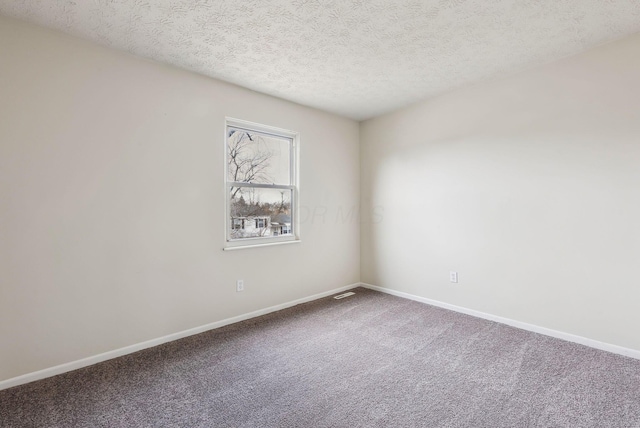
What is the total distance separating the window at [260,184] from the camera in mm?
3246

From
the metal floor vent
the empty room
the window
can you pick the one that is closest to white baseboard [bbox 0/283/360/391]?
the empty room

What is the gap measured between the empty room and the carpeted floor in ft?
0.06

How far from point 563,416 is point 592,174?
1.93m

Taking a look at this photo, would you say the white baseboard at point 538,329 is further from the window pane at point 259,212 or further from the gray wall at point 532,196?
the window pane at point 259,212

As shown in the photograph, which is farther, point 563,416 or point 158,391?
point 158,391

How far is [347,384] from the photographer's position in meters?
2.04

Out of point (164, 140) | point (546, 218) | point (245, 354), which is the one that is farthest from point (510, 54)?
point (245, 354)

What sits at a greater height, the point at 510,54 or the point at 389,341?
the point at 510,54

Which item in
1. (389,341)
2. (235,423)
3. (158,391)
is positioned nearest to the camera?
(235,423)

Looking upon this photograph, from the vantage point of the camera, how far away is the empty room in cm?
195

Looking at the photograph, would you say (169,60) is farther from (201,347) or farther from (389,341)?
(389,341)

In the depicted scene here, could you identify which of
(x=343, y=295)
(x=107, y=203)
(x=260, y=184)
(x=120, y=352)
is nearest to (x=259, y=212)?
(x=260, y=184)

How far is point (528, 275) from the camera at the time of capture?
288 cm

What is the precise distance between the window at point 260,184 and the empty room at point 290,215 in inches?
1.0
